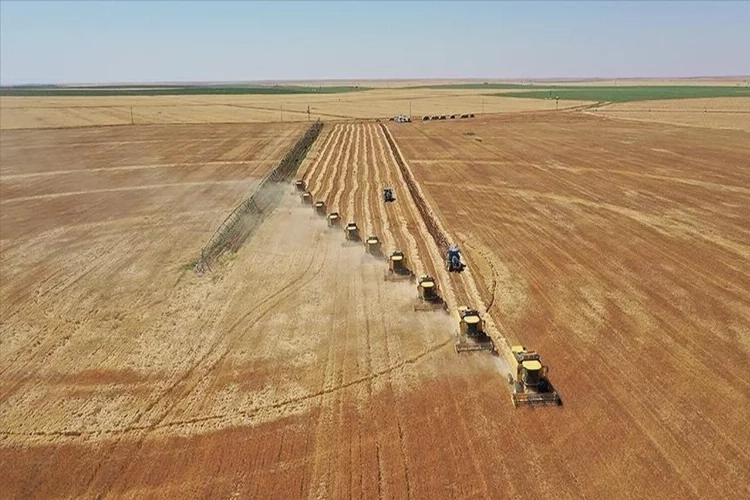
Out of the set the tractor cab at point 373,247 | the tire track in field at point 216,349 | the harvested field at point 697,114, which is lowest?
the tire track in field at point 216,349

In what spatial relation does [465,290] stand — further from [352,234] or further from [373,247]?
[352,234]

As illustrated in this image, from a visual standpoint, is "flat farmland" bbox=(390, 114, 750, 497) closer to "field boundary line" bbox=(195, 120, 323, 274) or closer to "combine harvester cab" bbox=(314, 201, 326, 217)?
"combine harvester cab" bbox=(314, 201, 326, 217)

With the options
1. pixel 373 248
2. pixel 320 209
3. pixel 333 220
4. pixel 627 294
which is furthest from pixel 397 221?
pixel 627 294

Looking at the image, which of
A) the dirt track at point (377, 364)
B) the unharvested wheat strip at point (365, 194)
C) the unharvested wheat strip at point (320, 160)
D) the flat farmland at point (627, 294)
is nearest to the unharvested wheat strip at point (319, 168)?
the unharvested wheat strip at point (320, 160)

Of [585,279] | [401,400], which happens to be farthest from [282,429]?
[585,279]

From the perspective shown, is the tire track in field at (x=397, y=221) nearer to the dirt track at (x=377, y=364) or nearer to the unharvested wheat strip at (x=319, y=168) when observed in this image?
the dirt track at (x=377, y=364)
